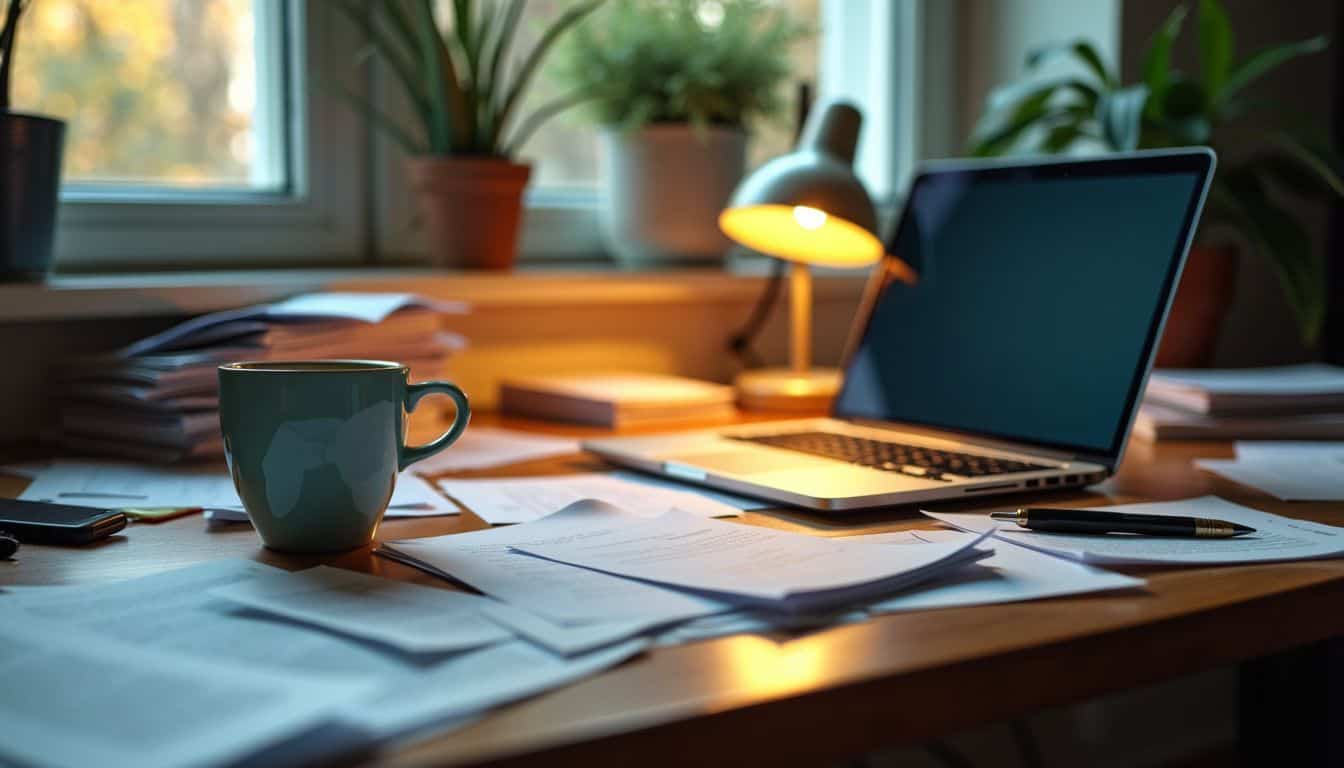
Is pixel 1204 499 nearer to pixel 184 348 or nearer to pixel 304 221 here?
pixel 184 348

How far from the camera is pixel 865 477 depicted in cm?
88

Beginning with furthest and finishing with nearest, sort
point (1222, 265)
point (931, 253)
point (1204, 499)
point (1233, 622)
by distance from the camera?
point (1222, 265) → point (931, 253) → point (1204, 499) → point (1233, 622)

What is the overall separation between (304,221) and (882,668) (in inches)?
43.0

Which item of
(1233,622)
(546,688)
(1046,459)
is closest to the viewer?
(546,688)

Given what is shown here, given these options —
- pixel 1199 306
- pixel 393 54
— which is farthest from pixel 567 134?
pixel 1199 306

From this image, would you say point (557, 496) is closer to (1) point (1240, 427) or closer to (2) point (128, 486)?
(2) point (128, 486)

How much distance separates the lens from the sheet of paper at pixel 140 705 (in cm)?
42

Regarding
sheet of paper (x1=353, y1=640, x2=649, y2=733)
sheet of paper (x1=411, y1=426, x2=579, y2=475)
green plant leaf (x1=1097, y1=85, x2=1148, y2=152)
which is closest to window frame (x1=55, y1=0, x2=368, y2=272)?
sheet of paper (x1=411, y1=426, x2=579, y2=475)

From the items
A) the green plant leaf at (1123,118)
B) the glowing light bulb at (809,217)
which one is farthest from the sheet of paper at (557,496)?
the green plant leaf at (1123,118)

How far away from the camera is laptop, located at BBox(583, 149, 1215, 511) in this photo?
0.92 metres

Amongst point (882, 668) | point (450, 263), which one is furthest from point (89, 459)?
point (882, 668)

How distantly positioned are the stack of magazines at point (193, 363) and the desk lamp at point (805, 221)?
341mm

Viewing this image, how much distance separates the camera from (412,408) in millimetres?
746

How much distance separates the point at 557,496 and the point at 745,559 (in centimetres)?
25
